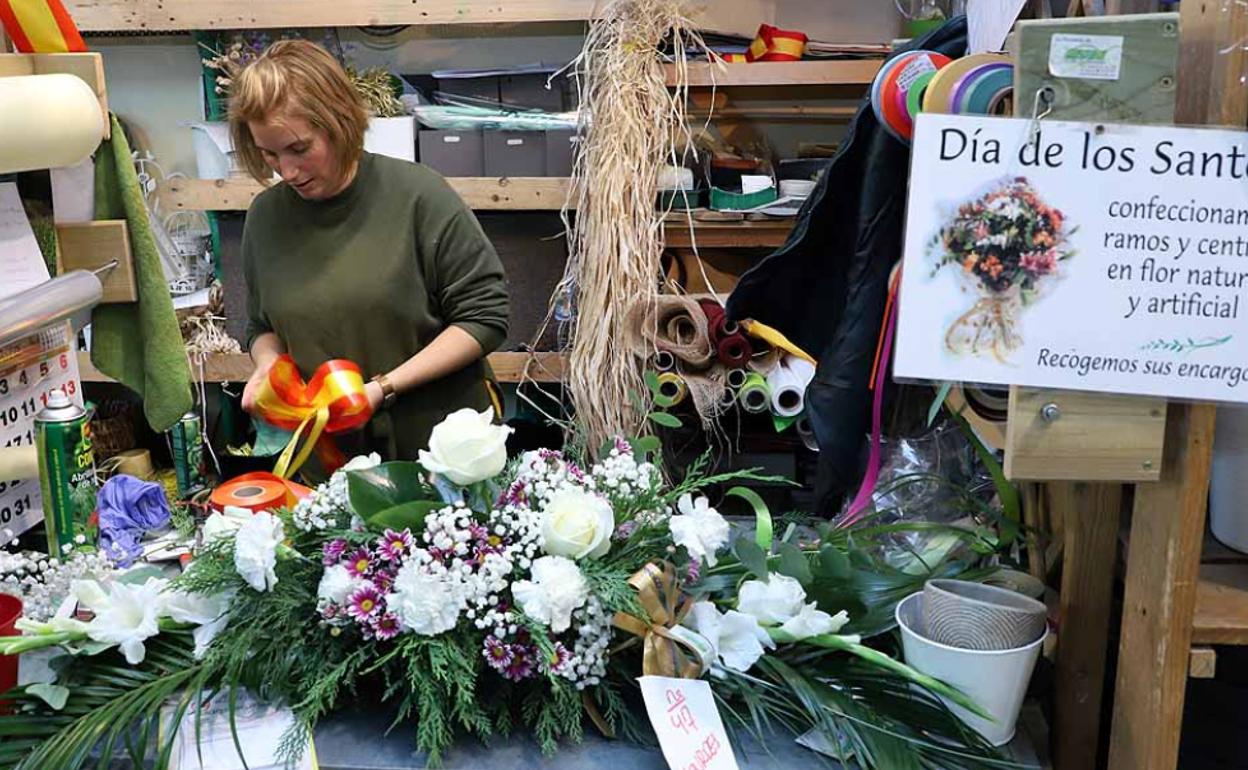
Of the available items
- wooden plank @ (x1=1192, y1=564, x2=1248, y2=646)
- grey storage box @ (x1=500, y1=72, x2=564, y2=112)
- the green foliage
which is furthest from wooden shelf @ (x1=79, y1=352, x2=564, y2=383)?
wooden plank @ (x1=1192, y1=564, x2=1248, y2=646)

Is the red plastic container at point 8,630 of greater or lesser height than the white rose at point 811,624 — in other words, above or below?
below

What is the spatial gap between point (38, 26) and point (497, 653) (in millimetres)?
1083

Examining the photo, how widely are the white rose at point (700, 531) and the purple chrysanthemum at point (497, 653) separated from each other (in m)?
0.19

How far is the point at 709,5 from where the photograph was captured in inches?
117

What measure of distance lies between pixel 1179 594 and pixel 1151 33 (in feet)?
1.45

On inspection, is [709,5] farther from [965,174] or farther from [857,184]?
[965,174]

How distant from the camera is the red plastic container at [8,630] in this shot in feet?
3.23

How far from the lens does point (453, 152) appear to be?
9.98 ft

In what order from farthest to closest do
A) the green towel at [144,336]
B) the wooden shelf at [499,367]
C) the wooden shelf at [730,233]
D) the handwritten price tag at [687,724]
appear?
the wooden shelf at [499,367]
the wooden shelf at [730,233]
the green towel at [144,336]
the handwritten price tag at [687,724]

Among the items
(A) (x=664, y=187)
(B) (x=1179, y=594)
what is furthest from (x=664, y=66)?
(B) (x=1179, y=594)

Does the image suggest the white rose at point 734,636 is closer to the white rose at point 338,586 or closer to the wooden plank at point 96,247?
the white rose at point 338,586

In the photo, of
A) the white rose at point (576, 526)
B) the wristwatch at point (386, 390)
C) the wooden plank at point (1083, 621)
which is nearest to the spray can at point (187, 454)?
the wristwatch at point (386, 390)

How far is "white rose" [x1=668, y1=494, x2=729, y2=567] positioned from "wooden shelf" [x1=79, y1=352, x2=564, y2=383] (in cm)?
208

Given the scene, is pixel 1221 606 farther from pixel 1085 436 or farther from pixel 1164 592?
pixel 1085 436
